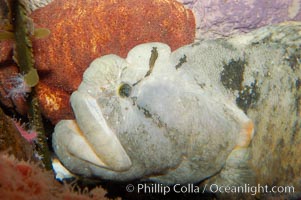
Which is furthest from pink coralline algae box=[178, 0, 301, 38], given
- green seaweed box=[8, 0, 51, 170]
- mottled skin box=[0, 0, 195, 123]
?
green seaweed box=[8, 0, 51, 170]

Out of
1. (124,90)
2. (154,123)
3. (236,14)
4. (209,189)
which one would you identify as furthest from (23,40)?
(236,14)

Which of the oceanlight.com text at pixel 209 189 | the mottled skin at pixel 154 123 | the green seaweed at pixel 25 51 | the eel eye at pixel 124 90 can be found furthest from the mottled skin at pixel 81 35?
the oceanlight.com text at pixel 209 189

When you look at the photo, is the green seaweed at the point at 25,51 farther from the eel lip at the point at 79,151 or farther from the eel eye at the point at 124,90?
the eel eye at the point at 124,90

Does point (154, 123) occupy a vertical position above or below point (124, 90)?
below

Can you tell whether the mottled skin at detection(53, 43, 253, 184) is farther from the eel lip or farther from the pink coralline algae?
the pink coralline algae

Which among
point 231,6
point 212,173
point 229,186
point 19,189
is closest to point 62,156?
point 19,189

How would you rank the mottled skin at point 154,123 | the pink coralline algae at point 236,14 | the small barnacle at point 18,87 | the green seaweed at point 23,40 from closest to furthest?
the mottled skin at point 154,123 → the green seaweed at point 23,40 → the small barnacle at point 18,87 → the pink coralline algae at point 236,14

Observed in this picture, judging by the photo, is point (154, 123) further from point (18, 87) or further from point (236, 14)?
point (236, 14)
